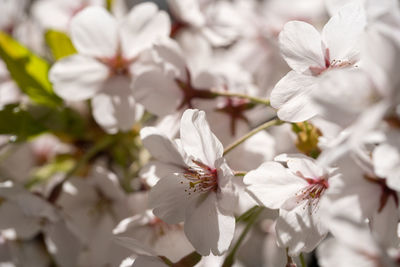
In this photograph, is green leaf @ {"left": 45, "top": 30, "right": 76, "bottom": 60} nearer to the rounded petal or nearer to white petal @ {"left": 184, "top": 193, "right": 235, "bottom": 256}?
the rounded petal

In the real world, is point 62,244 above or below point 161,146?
below

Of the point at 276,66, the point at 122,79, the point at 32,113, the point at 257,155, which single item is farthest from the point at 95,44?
the point at 276,66

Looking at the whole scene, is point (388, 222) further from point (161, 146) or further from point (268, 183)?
point (161, 146)

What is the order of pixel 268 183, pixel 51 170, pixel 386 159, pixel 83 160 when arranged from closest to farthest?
1. pixel 386 159
2. pixel 268 183
3. pixel 83 160
4. pixel 51 170

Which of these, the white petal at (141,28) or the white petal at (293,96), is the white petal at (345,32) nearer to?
the white petal at (293,96)

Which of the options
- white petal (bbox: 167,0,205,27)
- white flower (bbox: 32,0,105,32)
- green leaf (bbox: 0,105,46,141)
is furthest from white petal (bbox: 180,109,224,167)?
white flower (bbox: 32,0,105,32)

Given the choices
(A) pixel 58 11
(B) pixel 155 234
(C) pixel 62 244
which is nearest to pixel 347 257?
(B) pixel 155 234

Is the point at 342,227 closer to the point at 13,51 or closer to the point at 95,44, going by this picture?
the point at 95,44
